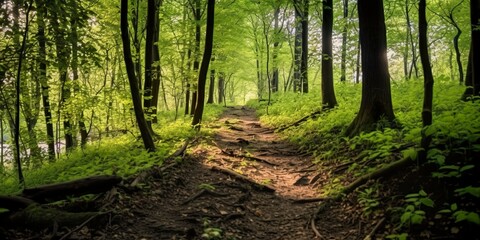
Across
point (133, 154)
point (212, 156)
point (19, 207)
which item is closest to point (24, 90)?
point (133, 154)

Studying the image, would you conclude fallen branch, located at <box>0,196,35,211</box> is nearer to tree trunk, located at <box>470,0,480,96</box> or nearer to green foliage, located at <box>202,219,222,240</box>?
green foliage, located at <box>202,219,222,240</box>

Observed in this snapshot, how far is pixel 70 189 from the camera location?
5.46 metres

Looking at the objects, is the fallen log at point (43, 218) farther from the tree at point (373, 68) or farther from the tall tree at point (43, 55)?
the tree at point (373, 68)

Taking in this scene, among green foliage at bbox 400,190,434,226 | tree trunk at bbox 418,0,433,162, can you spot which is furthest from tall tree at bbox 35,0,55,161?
green foliage at bbox 400,190,434,226

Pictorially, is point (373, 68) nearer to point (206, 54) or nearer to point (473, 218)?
point (473, 218)

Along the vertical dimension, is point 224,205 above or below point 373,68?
below

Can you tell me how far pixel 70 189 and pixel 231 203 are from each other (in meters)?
2.79

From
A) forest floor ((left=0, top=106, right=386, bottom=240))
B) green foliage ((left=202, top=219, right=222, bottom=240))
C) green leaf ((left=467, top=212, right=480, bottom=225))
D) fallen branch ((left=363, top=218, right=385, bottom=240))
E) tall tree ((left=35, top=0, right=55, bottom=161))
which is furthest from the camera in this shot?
tall tree ((left=35, top=0, right=55, bottom=161))

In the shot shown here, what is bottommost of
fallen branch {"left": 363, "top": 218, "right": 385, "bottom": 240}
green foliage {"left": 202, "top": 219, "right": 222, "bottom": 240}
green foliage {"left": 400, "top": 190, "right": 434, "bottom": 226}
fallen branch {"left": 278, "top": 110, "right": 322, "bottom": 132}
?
green foliage {"left": 202, "top": 219, "right": 222, "bottom": 240}

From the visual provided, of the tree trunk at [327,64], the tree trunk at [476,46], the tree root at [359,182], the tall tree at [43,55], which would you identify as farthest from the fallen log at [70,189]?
the tree trunk at [327,64]

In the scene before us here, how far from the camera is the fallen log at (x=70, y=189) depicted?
523 centimetres

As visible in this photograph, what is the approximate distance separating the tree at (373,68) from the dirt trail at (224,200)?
1.93m

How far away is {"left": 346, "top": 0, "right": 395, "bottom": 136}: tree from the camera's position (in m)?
8.05

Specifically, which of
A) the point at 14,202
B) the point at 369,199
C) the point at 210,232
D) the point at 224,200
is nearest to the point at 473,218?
the point at 369,199
